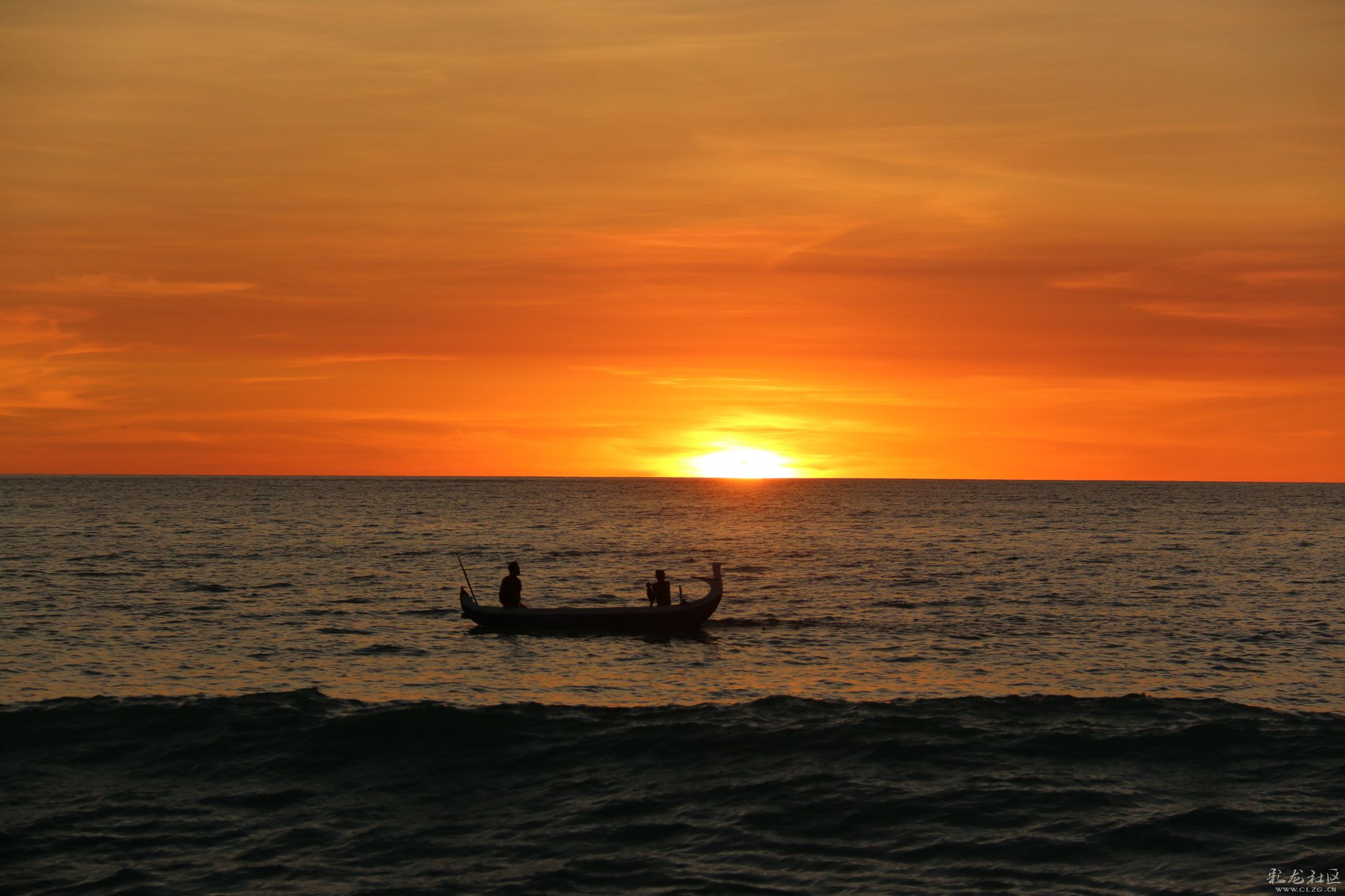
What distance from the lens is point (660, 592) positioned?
3825 centimetres

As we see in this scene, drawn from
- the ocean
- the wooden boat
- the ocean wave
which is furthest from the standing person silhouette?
the ocean wave

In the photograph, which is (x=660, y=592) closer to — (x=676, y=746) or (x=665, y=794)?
(x=676, y=746)

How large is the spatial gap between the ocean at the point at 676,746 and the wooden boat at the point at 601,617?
0.63 m

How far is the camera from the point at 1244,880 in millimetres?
15453

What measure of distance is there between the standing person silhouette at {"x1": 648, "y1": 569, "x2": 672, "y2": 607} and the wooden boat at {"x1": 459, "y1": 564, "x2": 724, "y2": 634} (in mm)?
403

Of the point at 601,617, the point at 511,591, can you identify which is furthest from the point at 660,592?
the point at 511,591

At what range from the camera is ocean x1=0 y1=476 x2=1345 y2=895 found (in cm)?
1608

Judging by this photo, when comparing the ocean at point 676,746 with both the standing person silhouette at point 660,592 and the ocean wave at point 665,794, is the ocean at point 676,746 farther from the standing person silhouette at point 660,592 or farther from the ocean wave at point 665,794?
the standing person silhouette at point 660,592

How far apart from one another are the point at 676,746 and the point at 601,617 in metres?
15.4

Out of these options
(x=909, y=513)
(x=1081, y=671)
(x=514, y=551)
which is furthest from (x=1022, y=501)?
(x=1081, y=671)

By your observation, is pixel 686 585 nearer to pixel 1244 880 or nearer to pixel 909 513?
pixel 1244 880

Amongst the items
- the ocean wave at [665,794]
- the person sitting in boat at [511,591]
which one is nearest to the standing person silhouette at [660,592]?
the person sitting in boat at [511,591]

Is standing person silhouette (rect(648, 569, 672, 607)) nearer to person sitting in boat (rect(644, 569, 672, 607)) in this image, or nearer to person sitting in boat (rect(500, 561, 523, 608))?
person sitting in boat (rect(644, 569, 672, 607))

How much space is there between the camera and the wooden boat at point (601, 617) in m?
37.0
